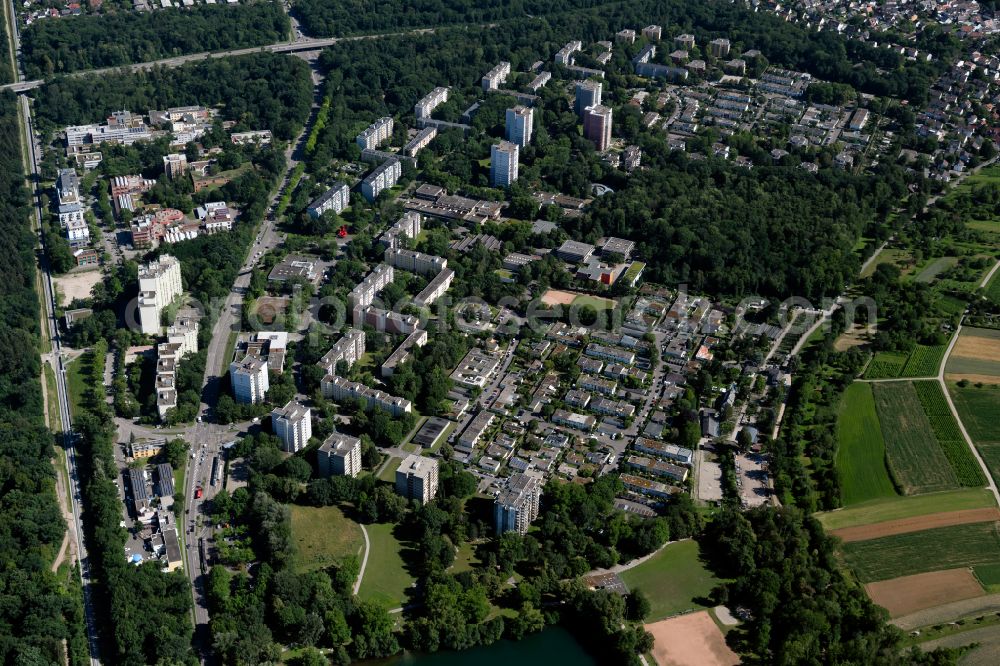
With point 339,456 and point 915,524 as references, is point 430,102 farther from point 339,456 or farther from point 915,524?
point 915,524

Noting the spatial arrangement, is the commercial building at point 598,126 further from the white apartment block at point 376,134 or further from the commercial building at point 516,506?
the commercial building at point 516,506

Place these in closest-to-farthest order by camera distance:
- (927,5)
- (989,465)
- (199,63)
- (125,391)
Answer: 1. (989,465)
2. (125,391)
3. (199,63)
4. (927,5)

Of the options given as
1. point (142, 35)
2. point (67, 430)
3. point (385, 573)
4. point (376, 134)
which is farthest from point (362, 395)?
point (142, 35)

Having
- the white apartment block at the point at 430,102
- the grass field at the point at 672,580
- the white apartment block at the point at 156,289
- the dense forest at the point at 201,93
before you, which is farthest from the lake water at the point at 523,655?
the white apartment block at the point at 430,102

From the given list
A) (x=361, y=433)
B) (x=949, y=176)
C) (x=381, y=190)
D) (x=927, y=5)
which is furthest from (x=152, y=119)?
(x=927, y=5)

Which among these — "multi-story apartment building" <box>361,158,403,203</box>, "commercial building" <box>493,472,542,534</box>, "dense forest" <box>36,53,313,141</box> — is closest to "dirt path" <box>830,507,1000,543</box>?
"commercial building" <box>493,472,542,534</box>

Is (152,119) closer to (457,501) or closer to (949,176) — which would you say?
(457,501)
